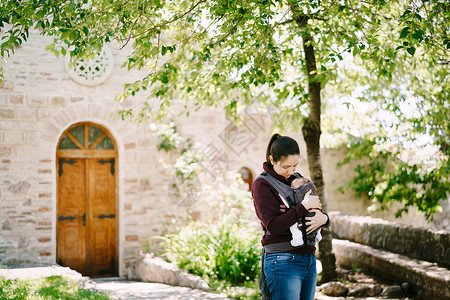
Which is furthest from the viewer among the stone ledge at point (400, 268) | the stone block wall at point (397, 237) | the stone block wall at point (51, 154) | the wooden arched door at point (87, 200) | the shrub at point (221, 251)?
the wooden arched door at point (87, 200)

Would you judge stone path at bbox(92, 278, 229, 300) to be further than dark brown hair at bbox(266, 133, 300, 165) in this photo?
Yes

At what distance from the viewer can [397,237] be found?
6949 mm

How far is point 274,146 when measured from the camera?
3029 millimetres

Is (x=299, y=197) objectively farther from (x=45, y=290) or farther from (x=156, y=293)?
(x=156, y=293)

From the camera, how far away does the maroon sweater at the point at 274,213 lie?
2826 mm

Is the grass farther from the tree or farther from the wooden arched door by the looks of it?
the wooden arched door

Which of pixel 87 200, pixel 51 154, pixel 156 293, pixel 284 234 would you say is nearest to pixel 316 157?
pixel 156 293

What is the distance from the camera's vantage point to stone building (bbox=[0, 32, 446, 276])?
27.3 ft

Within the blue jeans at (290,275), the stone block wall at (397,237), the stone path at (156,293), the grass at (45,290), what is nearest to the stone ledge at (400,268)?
the stone block wall at (397,237)

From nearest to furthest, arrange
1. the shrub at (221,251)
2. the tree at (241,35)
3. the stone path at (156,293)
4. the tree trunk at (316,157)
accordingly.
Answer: the tree at (241,35)
the stone path at (156,293)
the tree trunk at (316,157)
the shrub at (221,251)

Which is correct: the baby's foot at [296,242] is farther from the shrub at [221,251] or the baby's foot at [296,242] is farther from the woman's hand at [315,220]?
the shrub at [221,251]

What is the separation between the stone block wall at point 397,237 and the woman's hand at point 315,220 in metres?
3.65

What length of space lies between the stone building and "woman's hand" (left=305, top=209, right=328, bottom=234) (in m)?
6.49

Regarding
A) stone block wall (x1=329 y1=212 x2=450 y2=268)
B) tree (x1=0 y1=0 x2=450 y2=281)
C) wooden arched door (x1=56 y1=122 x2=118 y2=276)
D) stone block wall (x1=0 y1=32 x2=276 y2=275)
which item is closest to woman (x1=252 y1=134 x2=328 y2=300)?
tree (x1=0 y1=0 x2=450 y2=281)
